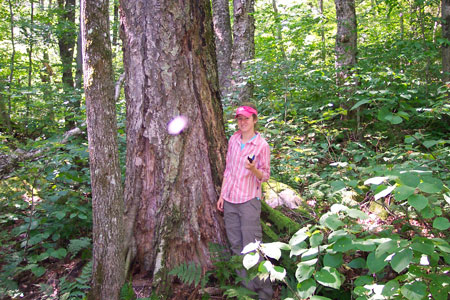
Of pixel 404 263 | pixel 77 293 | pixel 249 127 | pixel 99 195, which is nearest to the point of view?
pixel 404 263

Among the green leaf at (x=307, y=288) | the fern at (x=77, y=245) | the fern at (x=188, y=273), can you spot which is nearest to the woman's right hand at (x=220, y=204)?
the fern at (x=188, y=273)

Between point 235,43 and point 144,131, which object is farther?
point 235,43

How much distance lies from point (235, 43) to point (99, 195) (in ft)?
22.4

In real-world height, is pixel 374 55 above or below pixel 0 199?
above

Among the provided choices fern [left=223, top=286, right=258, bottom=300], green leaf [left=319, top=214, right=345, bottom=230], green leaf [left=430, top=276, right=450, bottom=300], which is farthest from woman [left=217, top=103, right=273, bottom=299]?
green leaf [left=430, top=276, right=450, bottom=300]

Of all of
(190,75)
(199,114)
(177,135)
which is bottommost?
(177,135)

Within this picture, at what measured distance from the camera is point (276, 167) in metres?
5.48

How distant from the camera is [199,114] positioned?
3.45 m

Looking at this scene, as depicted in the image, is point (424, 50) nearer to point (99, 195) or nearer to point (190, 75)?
point (190, 75)

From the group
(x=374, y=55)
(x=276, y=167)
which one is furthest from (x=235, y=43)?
(x=276, y=167)

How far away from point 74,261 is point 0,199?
1.53 m

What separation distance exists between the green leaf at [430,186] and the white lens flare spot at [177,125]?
2275 millimetres

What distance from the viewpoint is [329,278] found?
1977 mm

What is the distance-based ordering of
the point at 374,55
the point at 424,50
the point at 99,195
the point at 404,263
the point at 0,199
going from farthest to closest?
the point at 374,55
the point at 424,50
the point at 0,199
the point at 99,195
the point at 404,263
